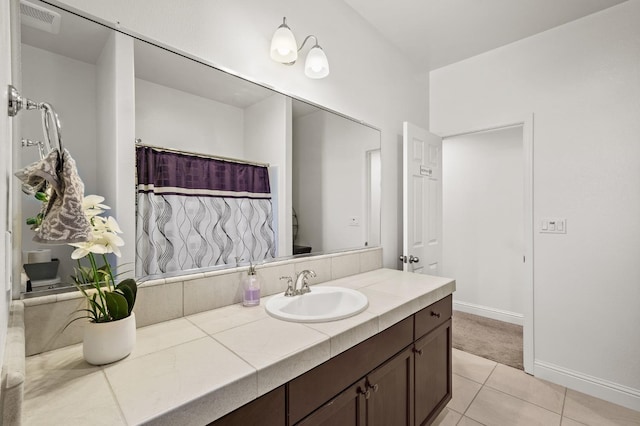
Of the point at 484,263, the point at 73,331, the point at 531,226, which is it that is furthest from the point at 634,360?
the point at 73,331

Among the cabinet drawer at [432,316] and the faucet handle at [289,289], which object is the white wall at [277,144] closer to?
the faucet handle at [289,289]

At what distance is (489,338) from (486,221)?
4.35ft

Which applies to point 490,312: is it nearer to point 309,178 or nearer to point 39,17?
point 309,178

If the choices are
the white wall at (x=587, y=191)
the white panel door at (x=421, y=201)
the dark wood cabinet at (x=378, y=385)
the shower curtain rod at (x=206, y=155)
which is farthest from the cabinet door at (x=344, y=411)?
the white wall at (x=587, y=191)

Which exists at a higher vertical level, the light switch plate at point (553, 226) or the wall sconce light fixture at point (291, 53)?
the wall sconce light fixture at point (291, 53)

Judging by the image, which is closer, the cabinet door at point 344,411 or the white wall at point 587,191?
the cabinet door at point 344,411

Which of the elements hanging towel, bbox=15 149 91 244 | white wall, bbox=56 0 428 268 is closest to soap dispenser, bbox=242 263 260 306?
→ hanging towel, bbox=15 149 91 244

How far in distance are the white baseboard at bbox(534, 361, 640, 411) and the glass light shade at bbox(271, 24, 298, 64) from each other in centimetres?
281

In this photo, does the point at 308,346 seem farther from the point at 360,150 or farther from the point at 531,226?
the point at 531,226

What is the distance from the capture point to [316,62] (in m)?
1.65

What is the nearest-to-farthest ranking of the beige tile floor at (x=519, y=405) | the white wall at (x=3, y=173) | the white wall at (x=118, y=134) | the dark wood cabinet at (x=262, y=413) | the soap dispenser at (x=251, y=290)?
the white wall at (x=3, y=173) < the dark wood cabinet at (x=262, y=413) < the white wall at (x=118, y=134) < the soap dispenser at (x=251, y=290) < the beige tile floor at (x=519, y=405)

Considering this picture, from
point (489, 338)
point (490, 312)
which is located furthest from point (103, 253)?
point (490, 312)

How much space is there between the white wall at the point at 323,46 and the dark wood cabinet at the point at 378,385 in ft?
2.66

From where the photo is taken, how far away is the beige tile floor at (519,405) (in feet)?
5.99
